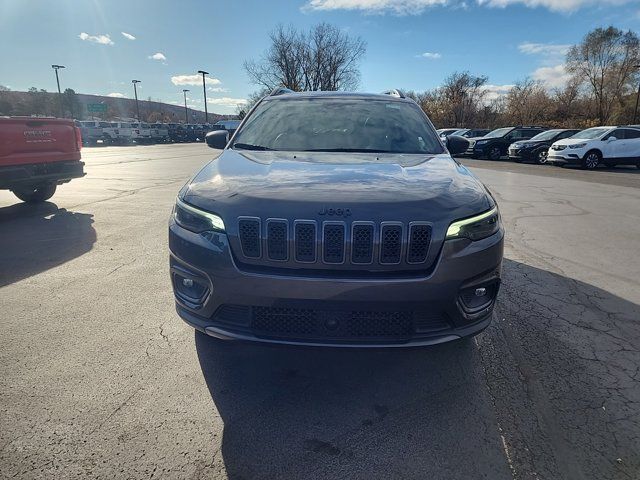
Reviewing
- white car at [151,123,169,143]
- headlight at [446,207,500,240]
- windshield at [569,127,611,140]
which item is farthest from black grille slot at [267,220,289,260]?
white car at [151,123,169,143]

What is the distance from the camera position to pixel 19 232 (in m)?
6.13

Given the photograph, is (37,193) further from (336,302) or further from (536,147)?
(536,147)

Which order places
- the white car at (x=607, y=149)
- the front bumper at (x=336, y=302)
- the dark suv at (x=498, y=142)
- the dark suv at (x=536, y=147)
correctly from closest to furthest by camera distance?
the front bumper at (x=336, y=302) → the white car at (x=607, y=149) → the dark suv at (x=536, y=147) → the dark suv at (x=498, y=142)

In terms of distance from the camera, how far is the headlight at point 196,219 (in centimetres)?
229

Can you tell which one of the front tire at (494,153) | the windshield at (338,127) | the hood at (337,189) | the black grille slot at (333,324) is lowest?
the front tire at (494,153)

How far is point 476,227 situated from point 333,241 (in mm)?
820

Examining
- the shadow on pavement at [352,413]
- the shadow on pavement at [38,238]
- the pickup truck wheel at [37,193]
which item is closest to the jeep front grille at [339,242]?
the shadow on pavement at [352,413]

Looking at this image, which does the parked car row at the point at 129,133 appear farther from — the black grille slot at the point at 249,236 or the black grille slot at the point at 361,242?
the black grille slot at the point at 361,242

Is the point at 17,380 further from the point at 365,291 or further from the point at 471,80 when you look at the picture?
the point at 471,80

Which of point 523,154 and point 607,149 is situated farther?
point 523,154

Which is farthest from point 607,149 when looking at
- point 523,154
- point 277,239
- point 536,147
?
point 277,239

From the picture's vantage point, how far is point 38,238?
579 centimetres

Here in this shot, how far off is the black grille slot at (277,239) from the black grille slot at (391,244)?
498 mm

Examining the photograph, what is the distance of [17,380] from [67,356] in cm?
32
